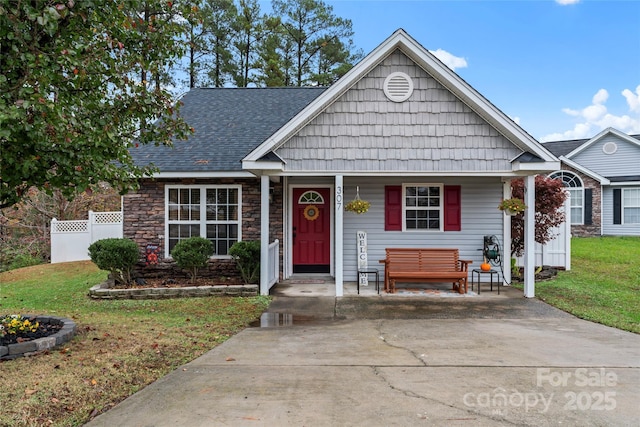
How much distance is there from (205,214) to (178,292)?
2.19 metres

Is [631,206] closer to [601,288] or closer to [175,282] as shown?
[601,288]

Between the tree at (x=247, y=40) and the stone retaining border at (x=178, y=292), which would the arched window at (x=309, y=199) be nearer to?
the stone retaining border at (x=178, y=292)

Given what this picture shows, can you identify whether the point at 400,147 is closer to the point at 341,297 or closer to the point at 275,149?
the point at 275,149

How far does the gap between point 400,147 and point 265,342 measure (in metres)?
4.88

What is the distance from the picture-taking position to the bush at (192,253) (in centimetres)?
907

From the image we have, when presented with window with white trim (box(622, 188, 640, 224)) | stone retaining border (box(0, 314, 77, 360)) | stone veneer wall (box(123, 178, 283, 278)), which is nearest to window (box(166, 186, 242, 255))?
stone veneer wall (box(123, 178, 283, 278))

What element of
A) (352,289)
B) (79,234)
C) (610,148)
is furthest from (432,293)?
(610,148)

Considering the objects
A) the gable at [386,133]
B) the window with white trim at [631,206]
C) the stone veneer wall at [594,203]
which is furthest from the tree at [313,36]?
the gable at [386,133]

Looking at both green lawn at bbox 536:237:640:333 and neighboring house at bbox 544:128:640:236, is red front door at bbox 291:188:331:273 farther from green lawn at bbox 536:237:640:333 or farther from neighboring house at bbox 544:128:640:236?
neighboring house at bbox 544:128:640:236

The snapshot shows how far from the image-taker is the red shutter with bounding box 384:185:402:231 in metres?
10.1

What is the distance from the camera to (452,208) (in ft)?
32.7

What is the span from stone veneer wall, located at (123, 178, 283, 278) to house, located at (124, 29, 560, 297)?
24mm

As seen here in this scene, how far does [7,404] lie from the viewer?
3.48 meters

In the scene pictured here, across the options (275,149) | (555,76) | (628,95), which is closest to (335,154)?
(275,149)
